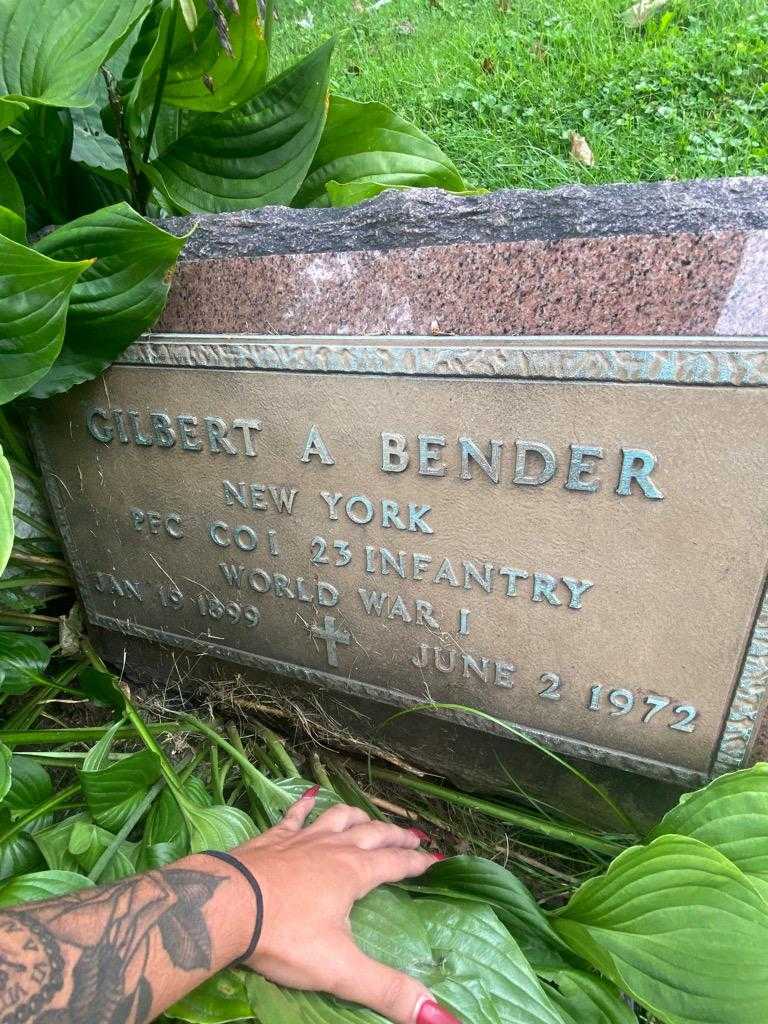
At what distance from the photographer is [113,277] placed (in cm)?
113

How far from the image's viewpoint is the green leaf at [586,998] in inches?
37.7

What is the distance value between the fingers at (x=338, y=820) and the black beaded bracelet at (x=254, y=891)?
15 centimetres

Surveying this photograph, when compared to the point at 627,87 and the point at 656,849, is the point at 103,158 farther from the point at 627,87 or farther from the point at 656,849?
the point at 656,849

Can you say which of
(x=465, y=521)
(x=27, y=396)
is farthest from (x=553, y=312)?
(x=27, y=396)

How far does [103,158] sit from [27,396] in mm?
602

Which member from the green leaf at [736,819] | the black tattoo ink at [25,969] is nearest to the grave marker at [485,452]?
the green leaf at [736,819]

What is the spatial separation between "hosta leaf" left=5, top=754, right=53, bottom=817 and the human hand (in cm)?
48

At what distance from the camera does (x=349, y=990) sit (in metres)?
0.87

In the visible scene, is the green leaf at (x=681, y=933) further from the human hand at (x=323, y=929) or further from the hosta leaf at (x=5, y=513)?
the hosta leaf at (x=5, y=513)

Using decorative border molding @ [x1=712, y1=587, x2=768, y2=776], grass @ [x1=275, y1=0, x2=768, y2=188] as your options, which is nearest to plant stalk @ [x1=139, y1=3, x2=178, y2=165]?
grass @ [x1=275, y1=0, x2=768, y2=188]

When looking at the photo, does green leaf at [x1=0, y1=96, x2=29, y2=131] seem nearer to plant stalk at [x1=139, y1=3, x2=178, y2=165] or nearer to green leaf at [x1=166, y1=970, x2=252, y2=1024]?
plant stalk at [x1=139, y1=3, x2=178, y2=165]

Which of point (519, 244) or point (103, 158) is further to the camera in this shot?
point (103, 158)

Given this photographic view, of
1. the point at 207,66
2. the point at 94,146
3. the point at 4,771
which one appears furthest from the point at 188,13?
the point at 4,771

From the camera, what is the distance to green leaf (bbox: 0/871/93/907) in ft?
3.32
